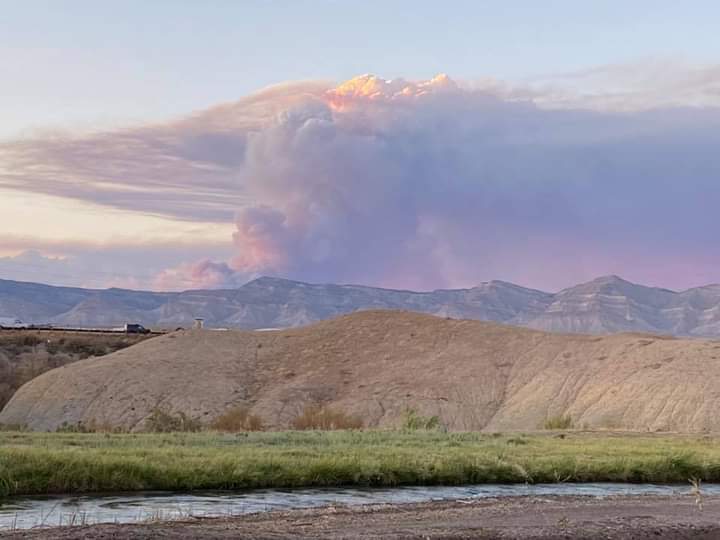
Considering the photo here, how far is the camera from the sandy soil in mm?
15906

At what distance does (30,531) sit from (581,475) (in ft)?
55.7

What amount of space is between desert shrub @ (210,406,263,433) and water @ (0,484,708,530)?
905 inches

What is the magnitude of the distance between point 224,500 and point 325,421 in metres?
27.1

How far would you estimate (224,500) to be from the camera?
22.9 meters

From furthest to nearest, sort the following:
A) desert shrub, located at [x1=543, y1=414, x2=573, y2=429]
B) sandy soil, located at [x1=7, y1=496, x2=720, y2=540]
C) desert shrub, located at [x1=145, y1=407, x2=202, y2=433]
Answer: desert shrub, located at [x1=543, y1=414, x2=573, y2=429], desert shrub, located at [x1=145, y1=407, x2=202, y2=433], sandy soil, located at [x1=7, y1=496, x2=720, y2=540]

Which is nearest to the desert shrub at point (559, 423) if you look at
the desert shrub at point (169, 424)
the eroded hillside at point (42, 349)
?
the desert shrub at point (169, 424)

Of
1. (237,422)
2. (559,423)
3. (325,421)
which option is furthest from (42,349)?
(559,423)

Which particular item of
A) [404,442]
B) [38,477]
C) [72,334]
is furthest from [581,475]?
[72,334]

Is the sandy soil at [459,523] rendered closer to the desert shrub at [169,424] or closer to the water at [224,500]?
the water at [224,500]

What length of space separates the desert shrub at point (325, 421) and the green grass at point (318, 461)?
463 inches

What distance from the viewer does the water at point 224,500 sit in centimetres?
1955

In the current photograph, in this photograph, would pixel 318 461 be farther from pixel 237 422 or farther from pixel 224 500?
pixel 237 422

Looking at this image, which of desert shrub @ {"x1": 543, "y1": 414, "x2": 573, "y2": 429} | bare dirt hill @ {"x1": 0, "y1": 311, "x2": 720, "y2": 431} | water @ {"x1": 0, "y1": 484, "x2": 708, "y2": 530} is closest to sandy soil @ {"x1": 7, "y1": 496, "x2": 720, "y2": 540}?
water @ {"x1": 0, "y1": 484, "x2": 708, "y2": 530}

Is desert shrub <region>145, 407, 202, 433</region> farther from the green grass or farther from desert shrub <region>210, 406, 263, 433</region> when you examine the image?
the green grass
